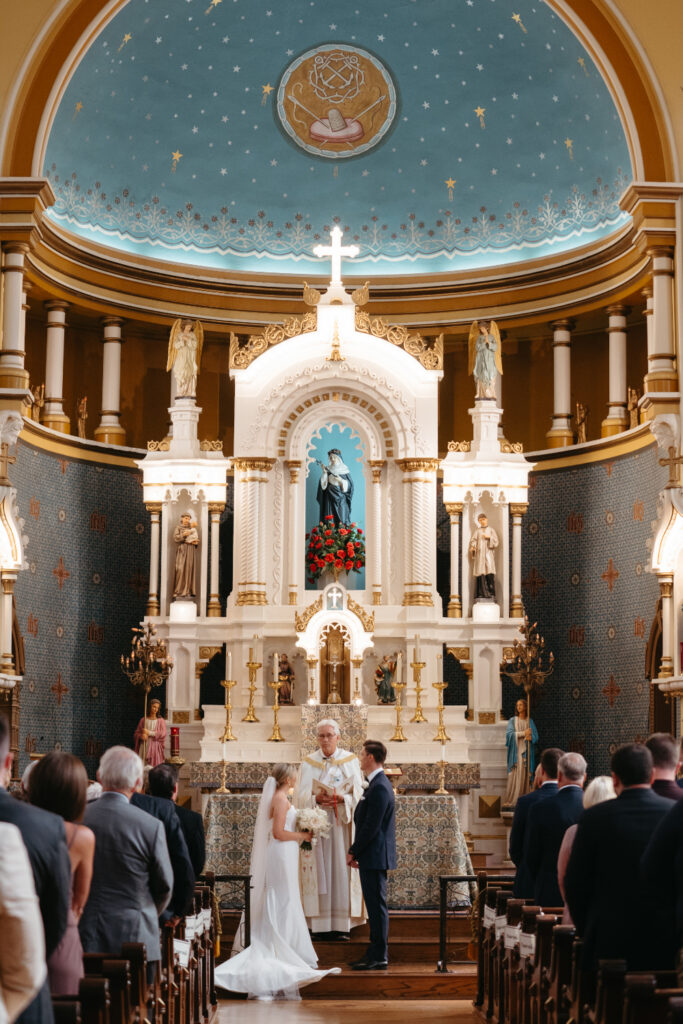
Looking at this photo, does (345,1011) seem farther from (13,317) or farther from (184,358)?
(184,358)

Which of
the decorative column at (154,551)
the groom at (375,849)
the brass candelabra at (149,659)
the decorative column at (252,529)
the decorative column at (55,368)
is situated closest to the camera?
the groom at (375,849)

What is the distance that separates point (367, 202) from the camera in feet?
61.6

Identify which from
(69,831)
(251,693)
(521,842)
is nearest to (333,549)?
(251,693)

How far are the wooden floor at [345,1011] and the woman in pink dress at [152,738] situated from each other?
547cm

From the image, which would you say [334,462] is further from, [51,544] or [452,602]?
[51,544]

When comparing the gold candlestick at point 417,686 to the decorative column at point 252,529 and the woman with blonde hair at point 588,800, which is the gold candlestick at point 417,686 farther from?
the woman with blonde hair at point 588,800

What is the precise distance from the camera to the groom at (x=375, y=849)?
10359 mm

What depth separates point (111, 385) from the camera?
18078 mm

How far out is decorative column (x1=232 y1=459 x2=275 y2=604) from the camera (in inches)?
637

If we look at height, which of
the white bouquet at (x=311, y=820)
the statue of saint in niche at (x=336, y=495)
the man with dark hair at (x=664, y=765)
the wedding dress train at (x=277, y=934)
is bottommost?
the wedding dress train at (x=277, y=934)

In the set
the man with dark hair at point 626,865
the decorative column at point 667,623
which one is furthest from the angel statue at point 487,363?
the man with dark hair at point 626,865

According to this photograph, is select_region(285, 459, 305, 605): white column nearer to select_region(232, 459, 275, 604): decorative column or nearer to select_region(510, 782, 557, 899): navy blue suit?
select_region(232, 459, 275, 604): decorative column

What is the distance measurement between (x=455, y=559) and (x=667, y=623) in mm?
3022

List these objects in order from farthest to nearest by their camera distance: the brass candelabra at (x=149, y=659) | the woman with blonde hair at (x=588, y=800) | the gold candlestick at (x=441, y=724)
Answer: the brass candelabra at (x=149, y=659), the gold candlestick at (x=441, y=724), the woman with blonde hair at (x=588, y=800)
